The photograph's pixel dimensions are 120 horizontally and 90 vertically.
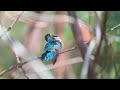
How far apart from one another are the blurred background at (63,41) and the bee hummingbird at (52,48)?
3cm

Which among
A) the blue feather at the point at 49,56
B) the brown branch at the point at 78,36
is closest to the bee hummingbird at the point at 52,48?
the blue feather at the point at 49,56

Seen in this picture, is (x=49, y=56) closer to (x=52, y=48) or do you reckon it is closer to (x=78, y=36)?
(x=52, y=48)

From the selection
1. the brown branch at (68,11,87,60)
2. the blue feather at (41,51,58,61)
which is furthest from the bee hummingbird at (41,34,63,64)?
the brown branch at (68,11,87,60)

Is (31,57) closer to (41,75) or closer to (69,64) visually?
(41,75)

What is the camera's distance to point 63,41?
1396 mm

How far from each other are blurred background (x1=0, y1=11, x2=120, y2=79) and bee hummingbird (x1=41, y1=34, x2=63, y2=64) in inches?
1.0

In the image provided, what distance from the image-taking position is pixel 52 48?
4.58 ft

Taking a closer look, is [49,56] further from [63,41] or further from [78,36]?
[78,36]

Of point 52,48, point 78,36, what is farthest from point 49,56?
point 78,36

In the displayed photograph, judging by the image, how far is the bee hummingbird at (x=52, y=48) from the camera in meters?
1.40

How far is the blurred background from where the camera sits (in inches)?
54.6

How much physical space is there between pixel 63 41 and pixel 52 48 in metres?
0.09

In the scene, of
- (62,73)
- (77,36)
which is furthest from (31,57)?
(77,36)
